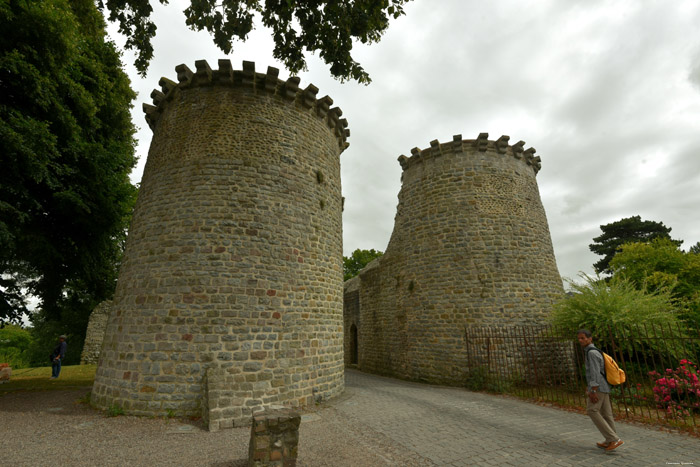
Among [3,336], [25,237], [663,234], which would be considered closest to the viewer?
[25,237]

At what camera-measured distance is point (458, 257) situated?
38.4 feet

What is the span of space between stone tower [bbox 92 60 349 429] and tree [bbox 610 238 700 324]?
12760 millimetres

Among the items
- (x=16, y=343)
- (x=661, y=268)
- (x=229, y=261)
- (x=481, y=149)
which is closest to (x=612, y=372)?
(x=229, y=261)

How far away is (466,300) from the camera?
36.7ft

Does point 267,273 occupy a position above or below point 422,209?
below

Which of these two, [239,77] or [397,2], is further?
[239,77]

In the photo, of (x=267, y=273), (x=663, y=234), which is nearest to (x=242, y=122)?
(x=267, y=273)

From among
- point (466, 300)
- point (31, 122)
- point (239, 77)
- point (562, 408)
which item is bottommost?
point (562, 408)

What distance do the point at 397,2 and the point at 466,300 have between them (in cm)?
917

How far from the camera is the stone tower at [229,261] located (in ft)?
21.9

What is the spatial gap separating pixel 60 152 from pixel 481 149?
14217 mm

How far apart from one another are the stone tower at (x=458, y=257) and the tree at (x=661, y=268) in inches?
188

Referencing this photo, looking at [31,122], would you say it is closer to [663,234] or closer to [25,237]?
[25,237]

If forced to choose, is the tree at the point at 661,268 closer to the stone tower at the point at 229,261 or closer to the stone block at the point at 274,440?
the stone tower at the point at 229,261
